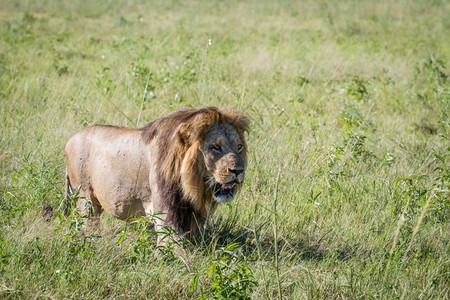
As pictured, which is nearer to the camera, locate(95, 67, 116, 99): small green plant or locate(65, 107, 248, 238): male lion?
locate(65, 107, 248, 238): male lion

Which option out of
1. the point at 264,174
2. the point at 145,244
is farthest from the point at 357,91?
the point at 145,244

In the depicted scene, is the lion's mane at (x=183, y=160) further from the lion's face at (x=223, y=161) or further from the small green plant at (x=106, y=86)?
the small green plant at (x=106, y=86)

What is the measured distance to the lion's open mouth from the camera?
3.53m

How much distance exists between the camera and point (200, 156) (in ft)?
11.6

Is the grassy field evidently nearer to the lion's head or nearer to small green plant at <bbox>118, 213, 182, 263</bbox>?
small green plant at <bbox>118, 213, 182, 263</bbox>

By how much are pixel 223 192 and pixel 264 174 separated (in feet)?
4.69

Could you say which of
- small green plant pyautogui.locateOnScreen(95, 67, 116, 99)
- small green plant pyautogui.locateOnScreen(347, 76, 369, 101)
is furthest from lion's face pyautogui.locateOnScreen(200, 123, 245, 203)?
small green plant pyautogui.locateOnScreen(347, 76, 369, 101)

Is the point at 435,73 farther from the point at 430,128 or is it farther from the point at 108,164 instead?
the point at 108,164

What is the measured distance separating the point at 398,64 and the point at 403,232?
286 inches

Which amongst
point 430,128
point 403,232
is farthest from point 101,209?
point 430,128

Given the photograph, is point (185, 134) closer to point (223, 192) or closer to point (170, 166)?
point (170, 166)

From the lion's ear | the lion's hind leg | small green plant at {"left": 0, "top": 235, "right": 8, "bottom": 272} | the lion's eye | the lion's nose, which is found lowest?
the lion's hind leg

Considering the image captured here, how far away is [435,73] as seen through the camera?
847 cm

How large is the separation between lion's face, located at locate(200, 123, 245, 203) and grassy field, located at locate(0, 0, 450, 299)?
33 cm
